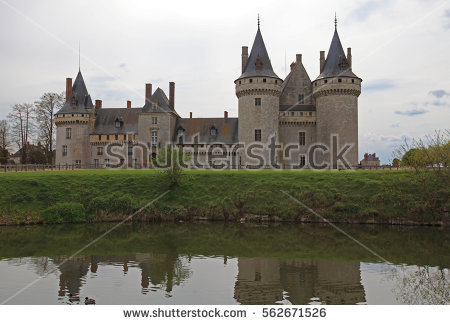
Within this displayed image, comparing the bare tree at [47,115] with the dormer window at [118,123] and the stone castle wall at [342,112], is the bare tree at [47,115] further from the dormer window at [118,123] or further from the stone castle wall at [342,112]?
the stone castle wall at [342,112]

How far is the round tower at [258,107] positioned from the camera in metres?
37.6

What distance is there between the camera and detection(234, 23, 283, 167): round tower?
1479 inches

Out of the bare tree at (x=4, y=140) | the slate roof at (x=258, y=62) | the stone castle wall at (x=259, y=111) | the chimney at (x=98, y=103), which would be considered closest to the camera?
the stone castle wall at (x=259, y=111)

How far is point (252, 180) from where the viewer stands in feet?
92.7

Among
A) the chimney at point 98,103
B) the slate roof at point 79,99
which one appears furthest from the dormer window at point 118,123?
the chimney at point 98,103

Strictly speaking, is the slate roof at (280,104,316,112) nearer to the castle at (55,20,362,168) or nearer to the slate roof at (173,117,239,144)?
the castle at (55,20,362,168)

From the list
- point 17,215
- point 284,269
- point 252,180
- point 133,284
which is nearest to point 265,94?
point 252,180

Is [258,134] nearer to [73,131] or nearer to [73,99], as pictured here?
[73,131]

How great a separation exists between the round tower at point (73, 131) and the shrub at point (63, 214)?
65.3 feet

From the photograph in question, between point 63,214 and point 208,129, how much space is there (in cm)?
2122

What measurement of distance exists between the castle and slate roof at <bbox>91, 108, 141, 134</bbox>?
0.36 feet

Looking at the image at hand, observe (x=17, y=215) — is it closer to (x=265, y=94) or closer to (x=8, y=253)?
(x=8, y=253)

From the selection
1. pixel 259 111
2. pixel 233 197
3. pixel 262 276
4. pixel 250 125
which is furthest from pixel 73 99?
pixel 262 276

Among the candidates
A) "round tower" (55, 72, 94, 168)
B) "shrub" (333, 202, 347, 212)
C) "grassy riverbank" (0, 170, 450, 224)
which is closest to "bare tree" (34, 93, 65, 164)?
"round tower" (55, 72, 94, 168)
